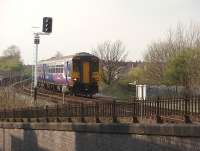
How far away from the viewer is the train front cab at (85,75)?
47094 mm

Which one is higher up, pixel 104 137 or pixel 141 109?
pixel 141 109

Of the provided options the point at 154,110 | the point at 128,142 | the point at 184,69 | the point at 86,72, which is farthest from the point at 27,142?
the point at 184,69

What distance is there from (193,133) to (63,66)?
1364 inches

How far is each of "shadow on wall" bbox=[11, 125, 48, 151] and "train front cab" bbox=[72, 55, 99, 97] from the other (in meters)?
12.1

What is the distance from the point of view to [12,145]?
3616cm

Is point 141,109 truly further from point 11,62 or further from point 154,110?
point 11,62

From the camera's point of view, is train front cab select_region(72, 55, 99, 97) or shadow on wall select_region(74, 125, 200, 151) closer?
shadow on wall select_region(74, 125, 200, 151)

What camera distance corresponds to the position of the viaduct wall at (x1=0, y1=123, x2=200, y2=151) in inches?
655

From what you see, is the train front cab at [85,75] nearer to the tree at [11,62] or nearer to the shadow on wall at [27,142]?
the shadow on wall at [27,142]

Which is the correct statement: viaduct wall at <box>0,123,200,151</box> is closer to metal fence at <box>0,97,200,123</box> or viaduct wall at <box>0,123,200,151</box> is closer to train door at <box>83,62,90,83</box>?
metal fence at <box>0,97,200,123</box>

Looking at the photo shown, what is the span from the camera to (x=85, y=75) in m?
47.8

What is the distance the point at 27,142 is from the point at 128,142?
13489 millimetres

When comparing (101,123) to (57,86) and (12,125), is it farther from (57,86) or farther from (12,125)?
(57,86)

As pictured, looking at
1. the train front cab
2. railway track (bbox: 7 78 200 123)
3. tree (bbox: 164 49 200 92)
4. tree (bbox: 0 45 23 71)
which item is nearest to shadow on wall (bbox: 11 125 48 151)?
railway track (bbox: 7 78 200 123)
